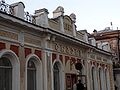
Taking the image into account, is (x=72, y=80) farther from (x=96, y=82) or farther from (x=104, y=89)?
(x=104, y=89)

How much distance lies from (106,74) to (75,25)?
739cm

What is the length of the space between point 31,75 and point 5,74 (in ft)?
6.65

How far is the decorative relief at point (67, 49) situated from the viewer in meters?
15.3

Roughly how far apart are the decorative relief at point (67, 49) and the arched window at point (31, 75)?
2061 mm

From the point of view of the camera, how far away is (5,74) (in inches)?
462

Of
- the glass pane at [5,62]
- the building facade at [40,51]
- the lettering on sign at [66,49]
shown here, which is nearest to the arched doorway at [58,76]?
the building facade at [40,51]

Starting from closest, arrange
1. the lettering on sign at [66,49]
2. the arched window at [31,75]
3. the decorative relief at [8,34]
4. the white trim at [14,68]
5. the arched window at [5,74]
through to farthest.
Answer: the decorative relief at [8,34] → the arched window at [5,74] → the white trim at [14,68] → the arched window at [31,75] → the lettering on sign at [66,49]

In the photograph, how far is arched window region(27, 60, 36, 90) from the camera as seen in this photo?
13.2m

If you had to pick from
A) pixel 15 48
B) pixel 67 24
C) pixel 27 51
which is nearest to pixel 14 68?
pixel 15 48

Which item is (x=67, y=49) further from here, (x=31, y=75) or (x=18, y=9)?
(x=18, y=9)

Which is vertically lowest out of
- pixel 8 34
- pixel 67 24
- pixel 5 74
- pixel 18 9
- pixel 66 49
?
pixel 5 74

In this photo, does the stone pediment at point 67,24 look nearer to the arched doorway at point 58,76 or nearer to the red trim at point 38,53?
the arched doorway at point 58,76

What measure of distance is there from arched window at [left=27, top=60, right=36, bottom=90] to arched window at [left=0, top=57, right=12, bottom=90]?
1455 mm

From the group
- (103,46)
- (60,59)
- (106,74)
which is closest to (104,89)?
(106,74)
